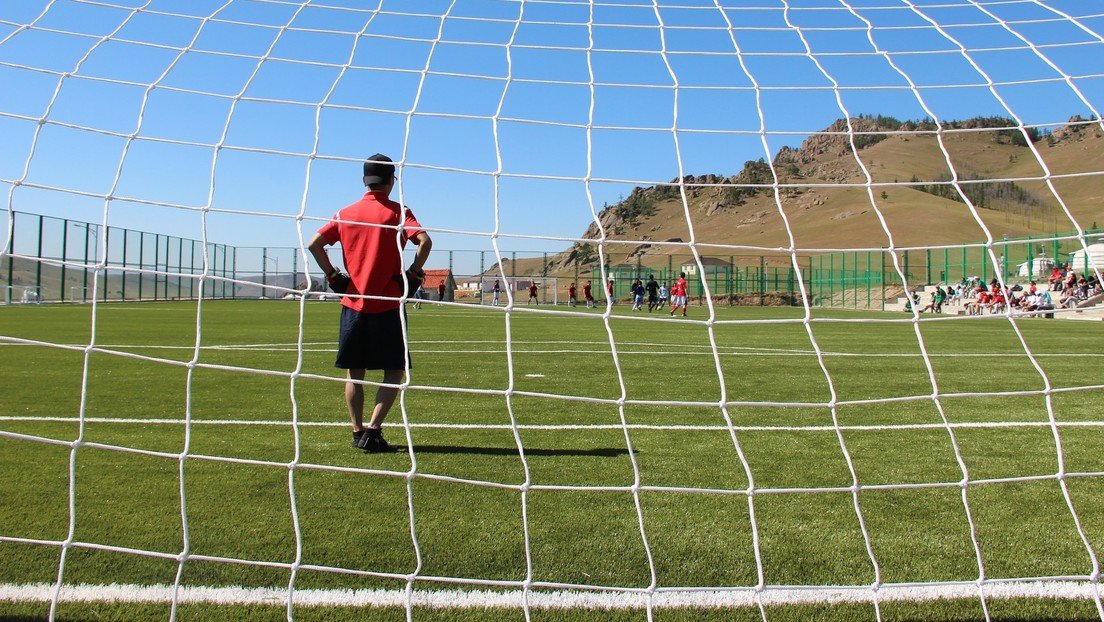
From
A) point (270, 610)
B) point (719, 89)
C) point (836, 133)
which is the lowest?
point (270, 610)

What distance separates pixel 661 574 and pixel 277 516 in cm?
134

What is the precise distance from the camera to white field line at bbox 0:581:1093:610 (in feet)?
7.52

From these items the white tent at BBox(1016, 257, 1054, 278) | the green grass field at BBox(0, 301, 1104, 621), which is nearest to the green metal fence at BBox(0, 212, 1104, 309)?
the white tent at BBox(1016, 257, 1054, 278)

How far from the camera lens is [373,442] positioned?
13.4ft

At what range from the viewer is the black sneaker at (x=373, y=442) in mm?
4078

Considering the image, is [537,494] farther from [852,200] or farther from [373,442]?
[852,200]

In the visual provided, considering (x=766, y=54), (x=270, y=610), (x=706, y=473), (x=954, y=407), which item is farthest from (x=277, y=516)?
(x=954, y=407)

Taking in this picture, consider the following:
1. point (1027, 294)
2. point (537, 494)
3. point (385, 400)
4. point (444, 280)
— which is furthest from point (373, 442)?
point (444, 280)

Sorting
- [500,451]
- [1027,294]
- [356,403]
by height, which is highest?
[1027,294]

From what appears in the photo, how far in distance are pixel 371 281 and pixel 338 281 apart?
0.15 m

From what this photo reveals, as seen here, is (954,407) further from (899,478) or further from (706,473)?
(706,473)

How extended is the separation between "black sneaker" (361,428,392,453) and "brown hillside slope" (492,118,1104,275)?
4.71ft

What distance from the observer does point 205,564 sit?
254 centimetres

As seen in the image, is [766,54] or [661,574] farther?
[766,54]
